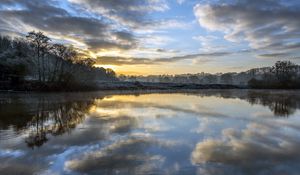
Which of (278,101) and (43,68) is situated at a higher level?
(43,68)

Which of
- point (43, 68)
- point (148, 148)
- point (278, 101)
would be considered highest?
point (43, 68)

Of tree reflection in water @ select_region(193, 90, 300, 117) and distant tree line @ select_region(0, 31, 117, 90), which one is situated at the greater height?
distant tree line @ select_region(0, 31, 117, 90)

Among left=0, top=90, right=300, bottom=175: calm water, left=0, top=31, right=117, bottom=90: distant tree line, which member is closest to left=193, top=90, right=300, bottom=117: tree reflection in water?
left=0, top=90, right=300, bottom=175: calm water

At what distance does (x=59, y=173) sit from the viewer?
899 cm

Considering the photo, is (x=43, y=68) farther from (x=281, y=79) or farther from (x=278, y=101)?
(x=281, y=79)

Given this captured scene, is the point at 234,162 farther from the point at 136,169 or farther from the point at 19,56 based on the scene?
the point at 19,56

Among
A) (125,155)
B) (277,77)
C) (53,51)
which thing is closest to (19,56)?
(53,51)

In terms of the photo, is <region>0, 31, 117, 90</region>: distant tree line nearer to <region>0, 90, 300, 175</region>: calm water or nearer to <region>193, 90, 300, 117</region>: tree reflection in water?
<region>193, 90, 300, 117</region>: tree reflection in water

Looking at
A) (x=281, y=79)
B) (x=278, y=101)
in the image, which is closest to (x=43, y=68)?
(x=278, y=101)

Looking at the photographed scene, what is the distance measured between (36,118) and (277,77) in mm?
103777

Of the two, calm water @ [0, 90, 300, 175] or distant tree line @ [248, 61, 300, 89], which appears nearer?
calm water @ [0, 90, 300, 175]

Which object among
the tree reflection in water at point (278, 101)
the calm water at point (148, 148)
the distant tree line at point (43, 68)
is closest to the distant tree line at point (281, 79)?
the tree reflection in water at point (278, 101)

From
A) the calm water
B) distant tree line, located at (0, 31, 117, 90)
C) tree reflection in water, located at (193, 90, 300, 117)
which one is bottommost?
tree reflection in water, located at (193, 90, 300, 117)

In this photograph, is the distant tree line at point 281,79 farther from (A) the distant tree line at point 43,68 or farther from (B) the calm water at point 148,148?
(B) the calm water at point 148,148
